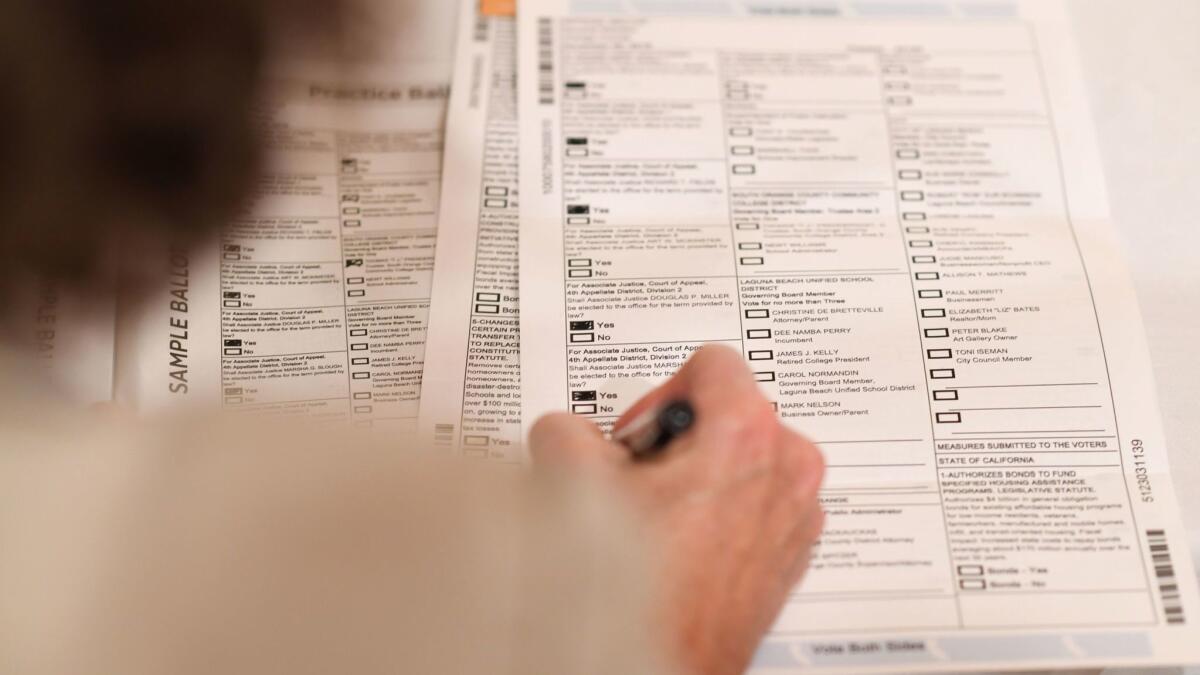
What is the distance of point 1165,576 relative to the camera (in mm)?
437

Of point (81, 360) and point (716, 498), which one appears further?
point (81, 360)

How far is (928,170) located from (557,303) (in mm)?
225

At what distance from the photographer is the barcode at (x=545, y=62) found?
555 millimetres

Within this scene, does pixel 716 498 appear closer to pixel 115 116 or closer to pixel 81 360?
pixel 115 116

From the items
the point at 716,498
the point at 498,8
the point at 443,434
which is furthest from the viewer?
the point at 498,8

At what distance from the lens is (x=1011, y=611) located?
1.41ft

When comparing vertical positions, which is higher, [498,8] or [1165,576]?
[498,8]

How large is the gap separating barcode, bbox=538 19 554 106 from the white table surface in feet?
0.19

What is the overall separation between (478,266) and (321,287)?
0.09 metres

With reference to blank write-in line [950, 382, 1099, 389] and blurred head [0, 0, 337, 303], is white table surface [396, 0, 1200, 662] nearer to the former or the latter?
blank write-in line [950, 382, 1099, 389]

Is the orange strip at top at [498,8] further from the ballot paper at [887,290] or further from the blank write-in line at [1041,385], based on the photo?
the blank write-in line at [1041,385]

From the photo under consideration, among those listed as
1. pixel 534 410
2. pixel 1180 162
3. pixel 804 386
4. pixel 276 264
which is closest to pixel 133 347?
pixel 276 264

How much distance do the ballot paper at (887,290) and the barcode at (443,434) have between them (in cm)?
4

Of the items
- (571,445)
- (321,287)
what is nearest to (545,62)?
(321,287)
